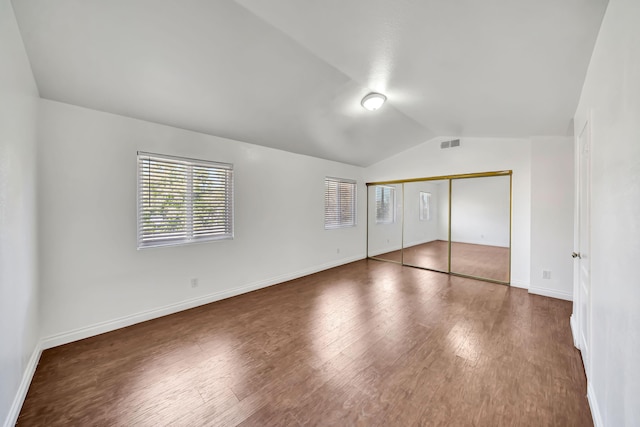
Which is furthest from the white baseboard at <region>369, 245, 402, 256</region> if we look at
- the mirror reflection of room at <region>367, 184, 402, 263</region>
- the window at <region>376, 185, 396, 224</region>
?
the window at <region>376, 185, 396, 224</region>

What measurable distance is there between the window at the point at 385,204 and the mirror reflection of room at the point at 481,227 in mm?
1307

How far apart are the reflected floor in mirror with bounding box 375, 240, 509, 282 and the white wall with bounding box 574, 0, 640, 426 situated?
289cm

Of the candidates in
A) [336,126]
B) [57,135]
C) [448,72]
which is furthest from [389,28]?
[57,135]

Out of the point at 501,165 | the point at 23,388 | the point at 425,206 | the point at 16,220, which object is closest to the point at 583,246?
the point at 501,165

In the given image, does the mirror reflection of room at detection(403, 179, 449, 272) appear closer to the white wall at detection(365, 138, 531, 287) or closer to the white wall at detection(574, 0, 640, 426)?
the white wall at detection(365, 138, 531, 287)

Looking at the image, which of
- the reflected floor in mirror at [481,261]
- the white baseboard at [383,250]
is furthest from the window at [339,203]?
the reflected floor in mirror at [481,261]

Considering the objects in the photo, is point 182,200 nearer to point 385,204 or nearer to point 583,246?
point 583,246

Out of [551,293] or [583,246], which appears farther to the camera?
[551,293]

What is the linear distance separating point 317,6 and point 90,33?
5.33 feet

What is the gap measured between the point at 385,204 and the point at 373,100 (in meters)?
3.20

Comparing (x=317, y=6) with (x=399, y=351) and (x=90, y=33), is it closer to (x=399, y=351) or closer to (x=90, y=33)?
(x=90, y=33)

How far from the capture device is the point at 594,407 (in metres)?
1.53

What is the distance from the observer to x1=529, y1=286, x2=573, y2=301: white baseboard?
350 cm

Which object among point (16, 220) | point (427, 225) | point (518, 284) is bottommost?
point (518, 284)
